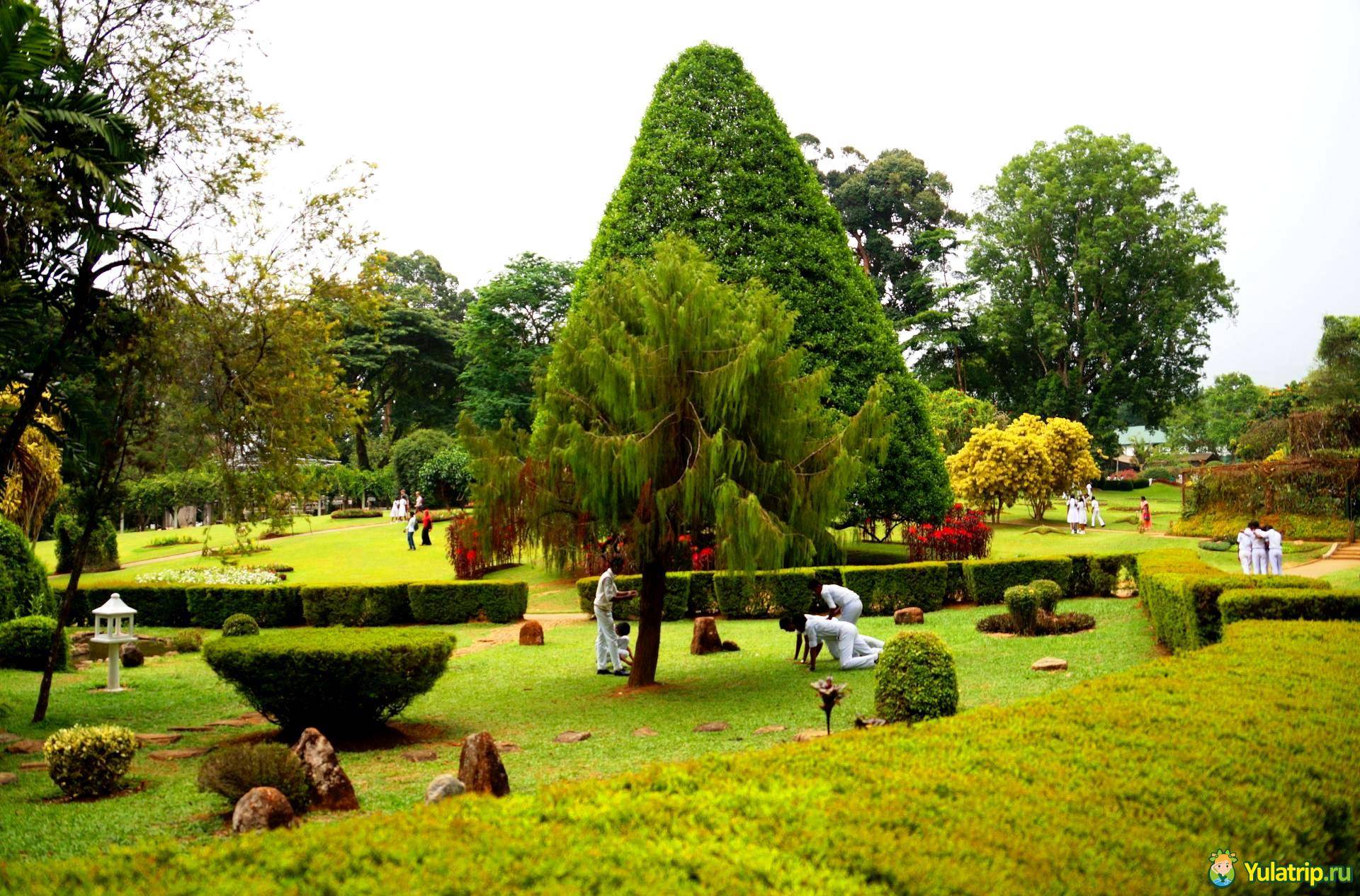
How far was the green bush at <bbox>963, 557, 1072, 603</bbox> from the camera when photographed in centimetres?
2014

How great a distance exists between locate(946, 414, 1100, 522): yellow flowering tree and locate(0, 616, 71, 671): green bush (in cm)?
3004

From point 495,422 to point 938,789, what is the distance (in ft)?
127

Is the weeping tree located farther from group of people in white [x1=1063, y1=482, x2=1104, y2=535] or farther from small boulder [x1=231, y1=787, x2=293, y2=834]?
group of people in white [x1=1063, y1=482, x2=1104, y2=535]

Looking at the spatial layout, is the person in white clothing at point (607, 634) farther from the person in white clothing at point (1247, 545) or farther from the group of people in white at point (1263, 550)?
the person in white clothing at point (1247, 545)

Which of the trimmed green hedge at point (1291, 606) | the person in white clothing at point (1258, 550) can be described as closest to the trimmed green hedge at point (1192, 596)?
the trimmed green hedge at point (1291, 606)

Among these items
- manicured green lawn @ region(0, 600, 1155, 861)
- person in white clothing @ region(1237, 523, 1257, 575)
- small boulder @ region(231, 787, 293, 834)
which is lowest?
manicured green lawn @ region(0, 600, 1155, 861)

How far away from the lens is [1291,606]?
11.0 meters

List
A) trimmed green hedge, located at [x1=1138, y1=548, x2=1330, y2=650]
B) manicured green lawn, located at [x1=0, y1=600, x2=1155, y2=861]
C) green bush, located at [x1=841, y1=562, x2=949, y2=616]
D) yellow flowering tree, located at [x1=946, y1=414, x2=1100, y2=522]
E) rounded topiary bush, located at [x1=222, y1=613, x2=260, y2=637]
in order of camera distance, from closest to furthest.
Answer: manicured green lawn, located at [x1=0, y1=600, x2=1155, y2=861] → trimmed green hedge, located at [x1=1138, y1=548, x2=1330, y2=650] → rounded topiary bush, located at [x1=222, y1=613, x2=260, y2=637] → green bush, located at [x1=841, y1=562, x2=949, y2=616] → yellow flowering tree, located at [x1=946, y1=414, x2=1100, y2=522]

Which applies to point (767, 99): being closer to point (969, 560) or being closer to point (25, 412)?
point (969, 560)

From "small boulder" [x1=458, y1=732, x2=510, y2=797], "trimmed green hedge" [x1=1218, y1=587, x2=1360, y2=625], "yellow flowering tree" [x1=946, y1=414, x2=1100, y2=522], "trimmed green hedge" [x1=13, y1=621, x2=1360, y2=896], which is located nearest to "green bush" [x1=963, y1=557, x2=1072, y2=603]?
"trimmed green hedge" [x1=1218, y1=587, x2=1360, y2=625]

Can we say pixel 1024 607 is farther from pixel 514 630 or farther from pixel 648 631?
pixel 514 630

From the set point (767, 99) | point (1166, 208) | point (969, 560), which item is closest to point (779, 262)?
point (767, 99)

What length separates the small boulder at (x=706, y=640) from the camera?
15750 millimetres
